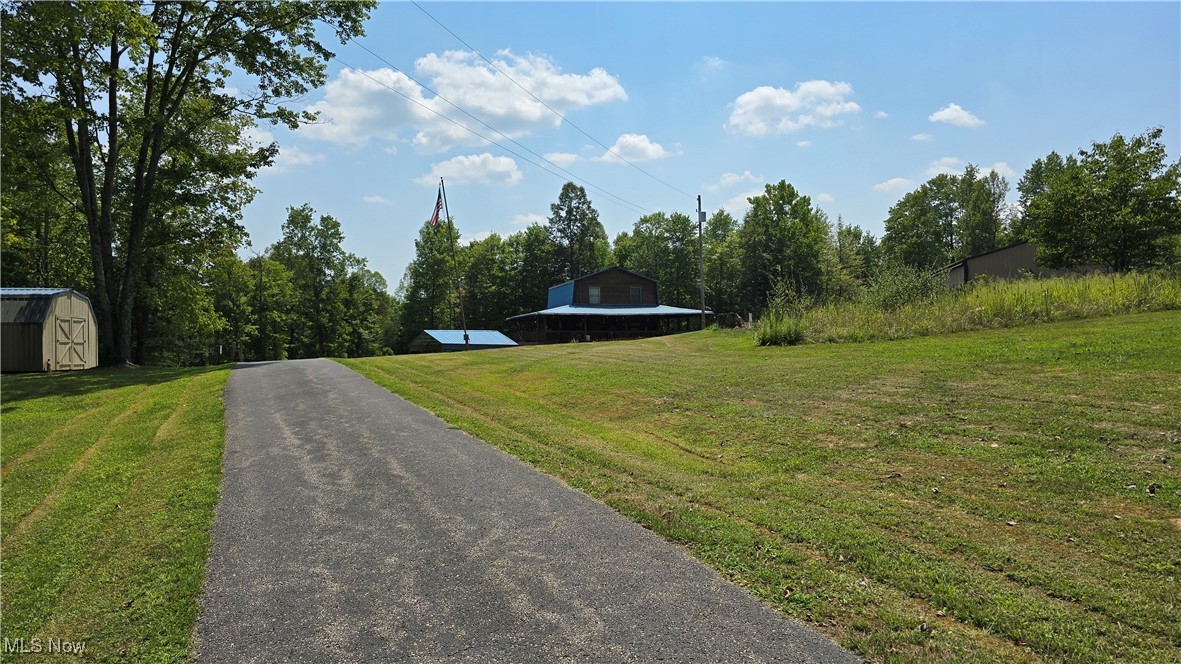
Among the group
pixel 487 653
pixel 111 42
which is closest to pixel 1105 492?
pixel 487 653

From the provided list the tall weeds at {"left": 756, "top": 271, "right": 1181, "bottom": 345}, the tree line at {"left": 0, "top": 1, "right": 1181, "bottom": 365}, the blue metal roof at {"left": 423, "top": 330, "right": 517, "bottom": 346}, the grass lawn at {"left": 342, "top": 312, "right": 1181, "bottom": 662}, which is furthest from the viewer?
the blue metal roof at {"left": 423, "top": 330, "right": 517, "bottom": 346}

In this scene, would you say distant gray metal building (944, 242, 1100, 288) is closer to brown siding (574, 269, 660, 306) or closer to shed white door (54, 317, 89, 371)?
brown siding (574, 269, 660, 306)

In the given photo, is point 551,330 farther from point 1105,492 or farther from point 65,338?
point 1105,492

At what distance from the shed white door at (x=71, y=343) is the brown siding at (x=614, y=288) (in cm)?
3507

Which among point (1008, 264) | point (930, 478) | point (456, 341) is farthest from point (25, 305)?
point (1008, 264)

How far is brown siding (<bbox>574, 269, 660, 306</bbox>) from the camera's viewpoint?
5459 cm

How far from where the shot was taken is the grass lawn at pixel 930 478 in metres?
3.84

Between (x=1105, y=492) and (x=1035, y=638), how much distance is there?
9.07 ft

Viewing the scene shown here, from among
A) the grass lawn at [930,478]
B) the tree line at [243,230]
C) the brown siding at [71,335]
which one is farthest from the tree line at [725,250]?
the grass lawn at [930,478]

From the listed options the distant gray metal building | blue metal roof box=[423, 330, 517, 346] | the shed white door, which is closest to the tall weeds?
the distant gray metal building

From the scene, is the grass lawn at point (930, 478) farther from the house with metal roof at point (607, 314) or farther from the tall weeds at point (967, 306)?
the house with metal roof at point (607, 314)

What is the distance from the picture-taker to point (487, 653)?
353 cm

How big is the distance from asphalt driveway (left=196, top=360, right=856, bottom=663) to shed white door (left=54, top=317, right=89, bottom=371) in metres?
23.7

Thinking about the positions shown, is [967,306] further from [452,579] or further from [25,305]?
[25,305]
